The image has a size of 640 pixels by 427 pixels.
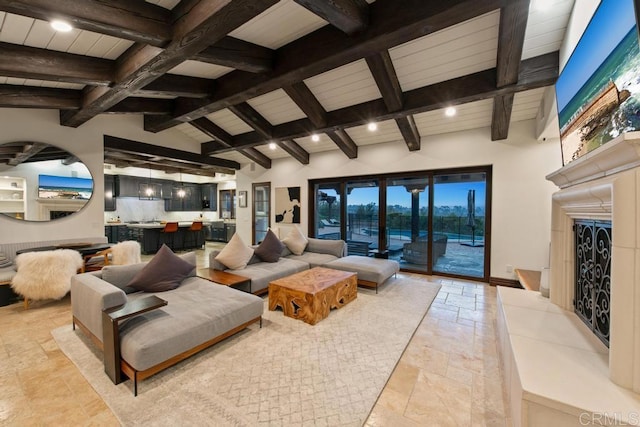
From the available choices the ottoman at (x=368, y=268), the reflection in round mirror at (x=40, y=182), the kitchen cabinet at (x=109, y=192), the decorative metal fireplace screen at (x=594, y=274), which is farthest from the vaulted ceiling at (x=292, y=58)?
the kitchen cabinet at (x=109, y=192)

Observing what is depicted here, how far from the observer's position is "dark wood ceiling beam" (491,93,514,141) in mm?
3479

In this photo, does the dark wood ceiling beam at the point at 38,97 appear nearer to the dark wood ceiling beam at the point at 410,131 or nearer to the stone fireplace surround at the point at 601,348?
the dark wood ceiling beam at the point at 410,131

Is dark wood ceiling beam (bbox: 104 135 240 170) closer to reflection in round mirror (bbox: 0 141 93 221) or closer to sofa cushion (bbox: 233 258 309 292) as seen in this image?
reflection in round mirror (bbox: 0 141 93 221)

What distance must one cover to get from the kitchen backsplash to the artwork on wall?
5.26 metres

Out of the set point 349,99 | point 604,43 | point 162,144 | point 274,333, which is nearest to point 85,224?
point 162,144

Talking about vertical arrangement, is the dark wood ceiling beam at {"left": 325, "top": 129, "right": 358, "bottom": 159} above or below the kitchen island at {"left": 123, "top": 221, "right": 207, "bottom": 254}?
above

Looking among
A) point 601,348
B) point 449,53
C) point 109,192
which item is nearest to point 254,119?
point 449,53

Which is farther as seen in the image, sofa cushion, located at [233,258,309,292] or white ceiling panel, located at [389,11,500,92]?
sofa cushion, located at [233,258,309,292]

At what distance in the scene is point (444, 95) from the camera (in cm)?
341

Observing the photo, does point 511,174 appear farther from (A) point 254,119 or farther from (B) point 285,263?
(A) point 254,119

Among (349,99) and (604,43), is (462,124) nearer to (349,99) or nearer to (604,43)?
(349,99)

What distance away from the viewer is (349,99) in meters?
4.11

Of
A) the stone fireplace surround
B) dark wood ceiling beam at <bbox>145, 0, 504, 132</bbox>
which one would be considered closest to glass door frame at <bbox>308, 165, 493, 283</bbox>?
the stone fireplace surround

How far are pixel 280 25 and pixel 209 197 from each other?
9.19m
